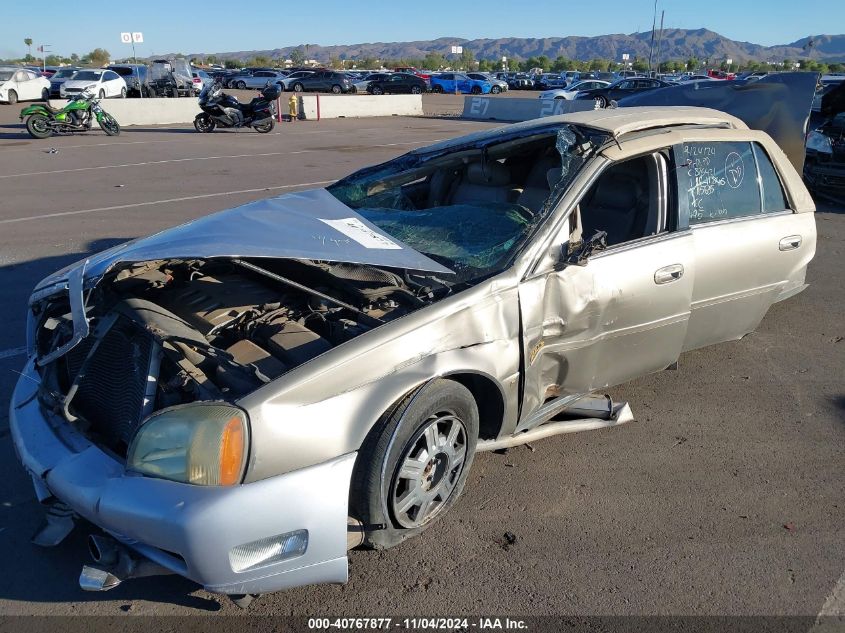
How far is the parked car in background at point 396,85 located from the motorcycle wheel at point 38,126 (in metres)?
26.7

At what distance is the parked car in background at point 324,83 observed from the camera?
42625 millimetres

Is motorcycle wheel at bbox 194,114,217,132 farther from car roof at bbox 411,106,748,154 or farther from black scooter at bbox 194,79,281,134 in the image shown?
car roof at bbox 411,106,748,154

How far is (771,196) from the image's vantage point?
4.61m

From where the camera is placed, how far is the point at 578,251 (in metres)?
3.42

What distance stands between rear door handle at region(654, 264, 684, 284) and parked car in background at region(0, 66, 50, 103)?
103 feet

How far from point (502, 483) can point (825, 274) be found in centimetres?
520

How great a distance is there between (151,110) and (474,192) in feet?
70.0

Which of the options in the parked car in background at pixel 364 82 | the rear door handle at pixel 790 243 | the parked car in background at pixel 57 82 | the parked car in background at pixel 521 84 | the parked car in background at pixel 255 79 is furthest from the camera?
the parked car in background at pixel 521 84

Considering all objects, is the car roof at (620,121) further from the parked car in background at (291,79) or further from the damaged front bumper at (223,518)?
the parked car in background at (291,79)

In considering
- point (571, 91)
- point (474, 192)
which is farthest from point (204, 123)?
point (571, 91)

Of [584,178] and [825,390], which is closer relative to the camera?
[584,178]

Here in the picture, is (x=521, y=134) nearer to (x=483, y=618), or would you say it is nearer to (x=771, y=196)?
(x=771, y=196)

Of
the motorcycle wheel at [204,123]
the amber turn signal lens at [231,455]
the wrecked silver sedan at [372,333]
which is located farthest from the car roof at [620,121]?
the motorcycle wheel at [204,123]

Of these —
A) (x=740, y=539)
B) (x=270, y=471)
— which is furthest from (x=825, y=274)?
(x=270, y=471)
